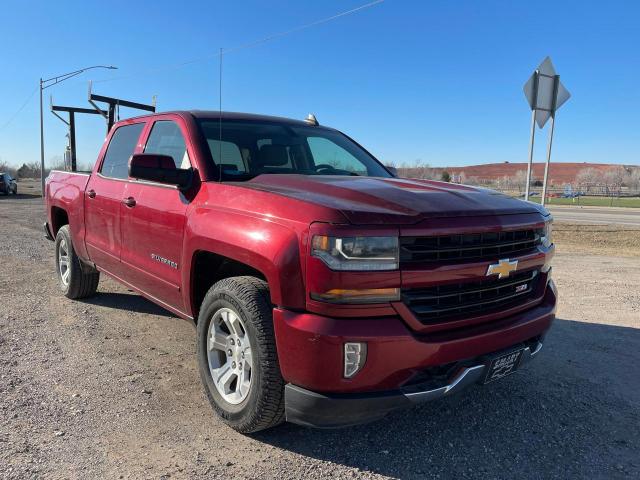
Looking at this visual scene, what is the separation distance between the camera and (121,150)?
4.73m

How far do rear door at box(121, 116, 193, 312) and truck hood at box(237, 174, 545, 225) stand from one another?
0.66 metres

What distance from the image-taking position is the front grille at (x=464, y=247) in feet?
8.13

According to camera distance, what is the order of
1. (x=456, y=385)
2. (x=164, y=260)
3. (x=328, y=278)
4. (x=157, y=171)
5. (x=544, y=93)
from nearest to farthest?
1. (x=328, y=278)
2. (x=456, y=385)
3. (x=157, y=171)
4. (x=164, y=260)
5. (x=544, y=93)

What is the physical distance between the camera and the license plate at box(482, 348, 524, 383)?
2.76 metres

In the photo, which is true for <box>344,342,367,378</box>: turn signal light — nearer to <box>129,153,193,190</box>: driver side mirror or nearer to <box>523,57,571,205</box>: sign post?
<box>129,153,193,190</box>: driver side mirror

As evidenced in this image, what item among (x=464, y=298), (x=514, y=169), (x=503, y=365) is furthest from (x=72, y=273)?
(x=514, y=169)

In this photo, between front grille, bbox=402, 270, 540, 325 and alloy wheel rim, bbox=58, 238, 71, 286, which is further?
alloy wheel rim, bbox=58, 238, 71, 286

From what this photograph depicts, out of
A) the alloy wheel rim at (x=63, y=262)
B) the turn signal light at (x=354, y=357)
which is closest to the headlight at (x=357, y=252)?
the turn signal light at (x=354, y=357)

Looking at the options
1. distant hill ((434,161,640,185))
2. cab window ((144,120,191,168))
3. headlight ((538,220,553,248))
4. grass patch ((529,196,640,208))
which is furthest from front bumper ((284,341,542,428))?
distant hill ((434,161,640,185))

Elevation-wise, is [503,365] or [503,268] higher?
[503,268]

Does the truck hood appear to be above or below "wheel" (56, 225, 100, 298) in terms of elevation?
above

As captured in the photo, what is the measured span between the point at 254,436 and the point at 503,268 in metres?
1.73

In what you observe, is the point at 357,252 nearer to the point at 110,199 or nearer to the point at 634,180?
the point at 110,199

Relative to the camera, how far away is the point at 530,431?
10.3 ft
